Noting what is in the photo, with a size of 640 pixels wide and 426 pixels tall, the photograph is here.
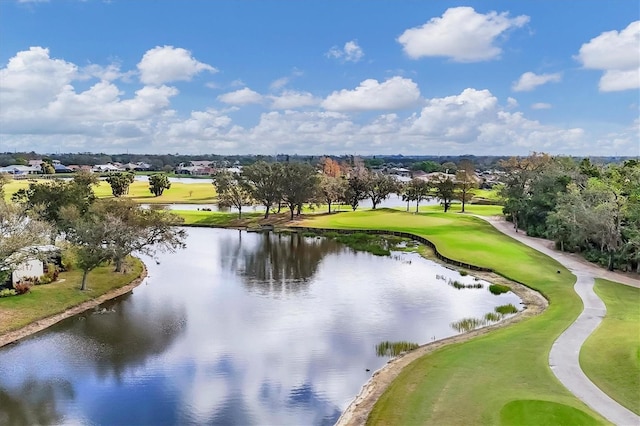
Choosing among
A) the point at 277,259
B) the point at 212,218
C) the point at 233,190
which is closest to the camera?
the point at 277,259

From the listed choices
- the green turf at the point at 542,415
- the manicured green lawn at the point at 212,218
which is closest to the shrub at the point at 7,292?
the green turf at the point at 542,415

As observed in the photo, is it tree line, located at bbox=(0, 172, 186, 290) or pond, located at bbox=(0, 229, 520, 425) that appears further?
tree line, located at bbox=(0, 172, 186, 290)

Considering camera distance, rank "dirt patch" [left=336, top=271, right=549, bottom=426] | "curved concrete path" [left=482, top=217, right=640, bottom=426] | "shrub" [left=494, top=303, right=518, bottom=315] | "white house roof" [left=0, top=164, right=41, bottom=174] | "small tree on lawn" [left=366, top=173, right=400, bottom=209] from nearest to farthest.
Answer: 1. "curved concrete path" [left=482, top=217, right=640, bottom=426]
2. "dirt patch" [left=336, top=271, right=549, bottom=426]
3. "shrub" [left=494, top=303, right=518, bottom=315]
4. "small tree on lawn" [left=366, top=173, right=400, bottom=209]
5. "white house roof" [left=0, top=164, right=41, bottom=174]

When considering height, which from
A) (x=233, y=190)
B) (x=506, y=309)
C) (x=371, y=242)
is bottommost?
(x=371, y=242)

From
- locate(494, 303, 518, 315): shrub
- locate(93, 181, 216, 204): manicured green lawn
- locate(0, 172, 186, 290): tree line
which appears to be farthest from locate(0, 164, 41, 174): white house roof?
locate(494, 303, 518, 315): shrub

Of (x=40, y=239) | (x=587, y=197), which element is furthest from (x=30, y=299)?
(x=587, y=197)

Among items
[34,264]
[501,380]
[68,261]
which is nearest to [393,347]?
[501,380]

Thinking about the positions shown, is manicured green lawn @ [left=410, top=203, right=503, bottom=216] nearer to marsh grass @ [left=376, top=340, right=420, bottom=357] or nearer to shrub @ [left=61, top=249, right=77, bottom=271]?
shrub @ [left=61, top=249, right=77, bottom=271]

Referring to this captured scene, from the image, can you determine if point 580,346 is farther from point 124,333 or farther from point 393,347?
point 124,333
